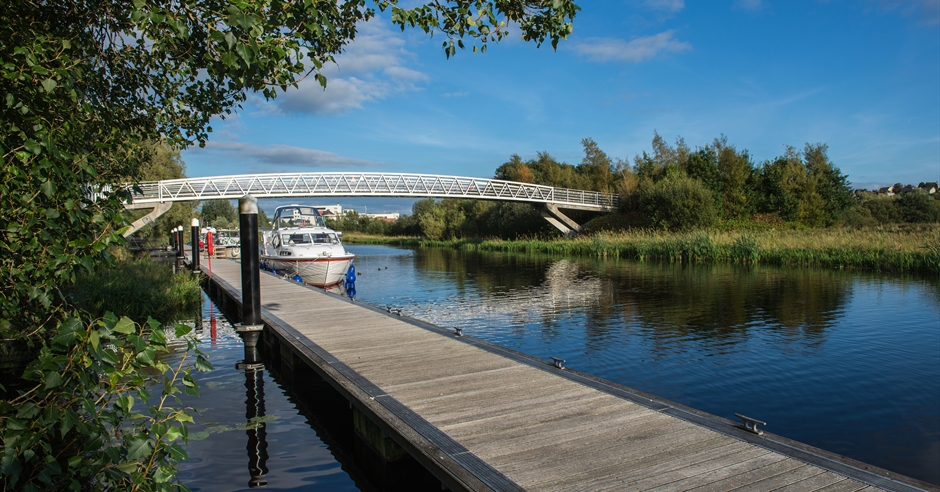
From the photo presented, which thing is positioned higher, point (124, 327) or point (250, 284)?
point (124, 327)

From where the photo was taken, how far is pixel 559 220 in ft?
166

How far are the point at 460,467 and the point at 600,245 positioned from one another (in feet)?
109

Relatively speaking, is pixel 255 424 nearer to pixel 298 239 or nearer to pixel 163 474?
pixel 163 474

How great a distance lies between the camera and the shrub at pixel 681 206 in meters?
41.1

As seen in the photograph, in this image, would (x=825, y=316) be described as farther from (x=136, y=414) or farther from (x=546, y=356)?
(x=136, y=414)

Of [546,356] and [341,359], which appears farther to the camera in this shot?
[546,356]

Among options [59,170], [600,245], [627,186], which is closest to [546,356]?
[59,170]

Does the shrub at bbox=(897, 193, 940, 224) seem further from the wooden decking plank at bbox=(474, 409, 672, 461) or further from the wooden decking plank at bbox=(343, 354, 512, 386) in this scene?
the wooden decking plank at bbox=(474, 409, 672, 461)

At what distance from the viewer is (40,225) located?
118 inches

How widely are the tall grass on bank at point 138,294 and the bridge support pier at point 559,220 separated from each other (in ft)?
114

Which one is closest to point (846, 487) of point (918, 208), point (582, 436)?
point (582, 436)

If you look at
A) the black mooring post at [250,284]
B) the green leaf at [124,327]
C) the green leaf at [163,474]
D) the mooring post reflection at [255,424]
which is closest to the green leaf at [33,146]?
the green leaf at [124,327]

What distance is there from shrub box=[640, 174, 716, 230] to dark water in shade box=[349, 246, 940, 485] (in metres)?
18.8

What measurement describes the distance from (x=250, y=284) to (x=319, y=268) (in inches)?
487
